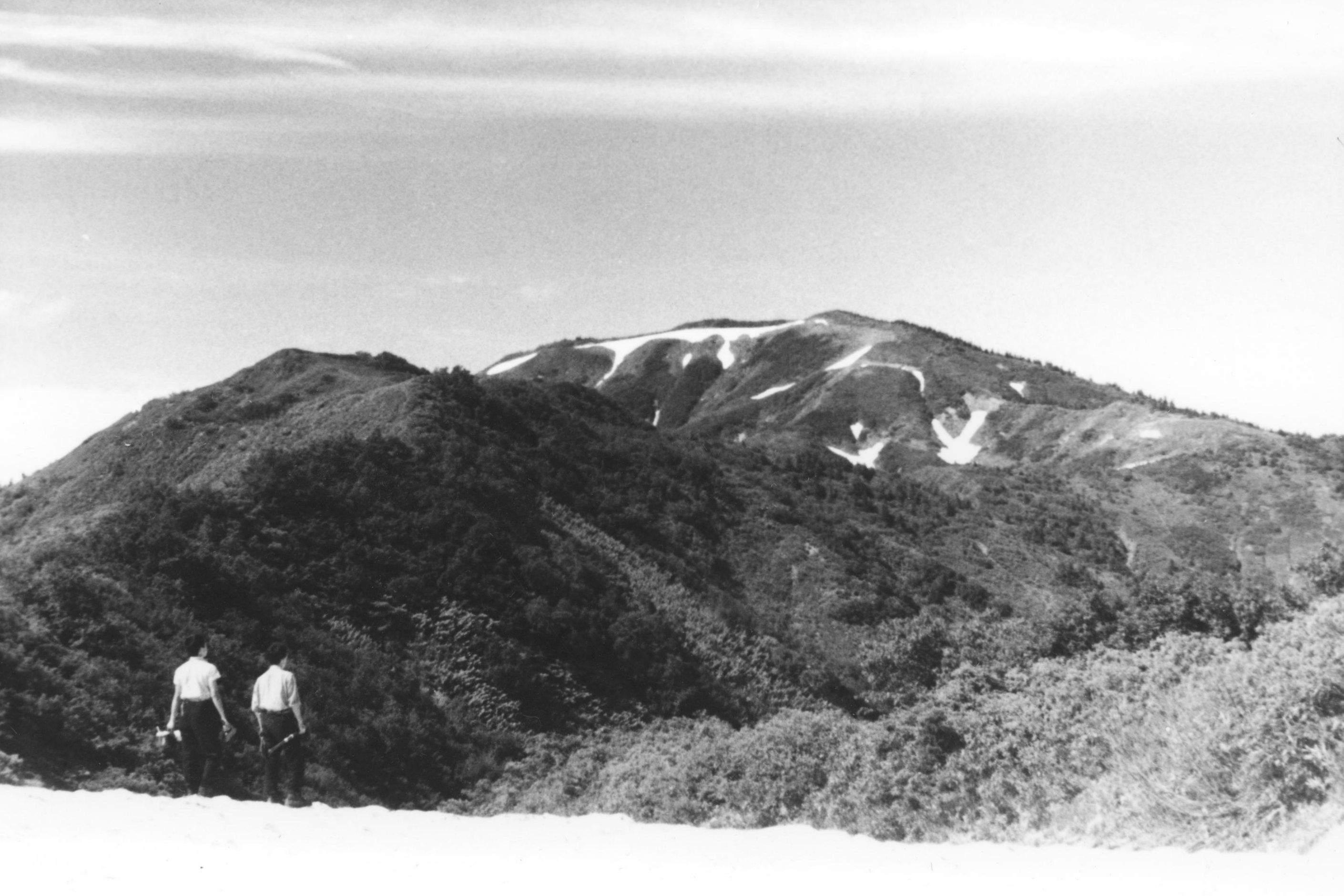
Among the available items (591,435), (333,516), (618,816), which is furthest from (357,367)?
(618,816)

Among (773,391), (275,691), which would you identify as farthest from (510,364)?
(275,691)

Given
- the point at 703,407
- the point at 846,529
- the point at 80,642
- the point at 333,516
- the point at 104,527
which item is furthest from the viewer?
the point at 703,407

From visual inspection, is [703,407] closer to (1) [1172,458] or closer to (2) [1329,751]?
(1) [1172,458]

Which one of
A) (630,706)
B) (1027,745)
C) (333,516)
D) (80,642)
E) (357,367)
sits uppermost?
(357,367)

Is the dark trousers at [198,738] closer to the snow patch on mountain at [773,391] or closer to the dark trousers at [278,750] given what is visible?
the dark trousers at [278,750]

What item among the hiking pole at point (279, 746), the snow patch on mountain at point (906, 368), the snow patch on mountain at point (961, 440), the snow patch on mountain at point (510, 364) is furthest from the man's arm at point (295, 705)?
the snow patch on mountain at point (510, 364)

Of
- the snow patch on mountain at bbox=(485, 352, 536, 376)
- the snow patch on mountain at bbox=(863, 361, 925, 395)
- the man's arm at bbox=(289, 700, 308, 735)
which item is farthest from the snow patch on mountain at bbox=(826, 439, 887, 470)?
the man's arm at bbox=(289, 700, 308, 735)

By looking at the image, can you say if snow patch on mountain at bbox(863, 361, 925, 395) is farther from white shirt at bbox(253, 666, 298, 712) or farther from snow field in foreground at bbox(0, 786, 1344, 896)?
snow field in foreground at bbox(0, 786, 1344, 896)
